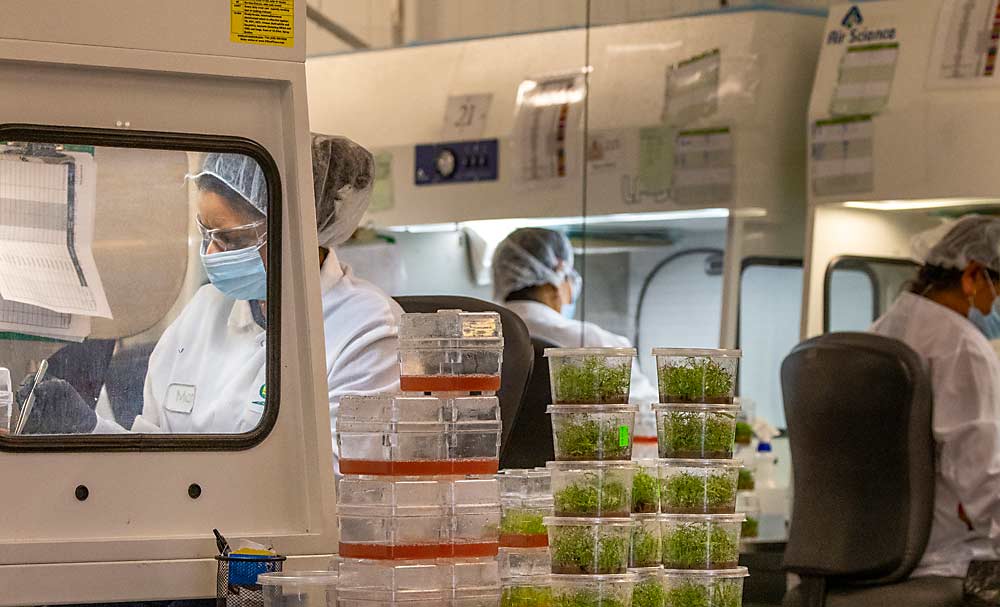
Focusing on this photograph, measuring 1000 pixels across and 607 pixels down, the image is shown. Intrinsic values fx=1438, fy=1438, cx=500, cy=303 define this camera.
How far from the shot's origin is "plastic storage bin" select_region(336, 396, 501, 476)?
1972 mm

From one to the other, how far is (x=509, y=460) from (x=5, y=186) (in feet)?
5.25

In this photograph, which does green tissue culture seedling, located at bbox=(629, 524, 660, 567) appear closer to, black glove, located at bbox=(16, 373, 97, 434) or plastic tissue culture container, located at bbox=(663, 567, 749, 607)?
plastic tissue culture container, located at bbox=(663, 567, 749, 607)

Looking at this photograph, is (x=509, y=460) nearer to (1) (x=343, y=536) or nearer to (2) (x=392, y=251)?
(1) (x=343, y=536)

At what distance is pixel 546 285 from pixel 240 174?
308 centimetres

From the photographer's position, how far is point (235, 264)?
2162 millimetres

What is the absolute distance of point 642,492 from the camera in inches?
82.9

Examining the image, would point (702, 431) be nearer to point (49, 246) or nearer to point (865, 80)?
point (49, 246)

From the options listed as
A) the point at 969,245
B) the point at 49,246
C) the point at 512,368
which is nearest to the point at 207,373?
the point at 49,246

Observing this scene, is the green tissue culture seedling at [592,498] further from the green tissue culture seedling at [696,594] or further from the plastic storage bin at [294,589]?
the plastic storage bin at [294,589]

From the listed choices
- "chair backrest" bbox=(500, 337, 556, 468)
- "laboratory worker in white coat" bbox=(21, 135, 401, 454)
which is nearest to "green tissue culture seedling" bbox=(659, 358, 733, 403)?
"laboratory worker in white coat" bbox=(21, 135, 401, 454)

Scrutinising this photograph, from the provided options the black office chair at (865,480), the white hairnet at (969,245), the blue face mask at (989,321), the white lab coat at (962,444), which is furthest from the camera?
the blue face mask at (989,321)

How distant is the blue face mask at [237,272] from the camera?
2.15 metres

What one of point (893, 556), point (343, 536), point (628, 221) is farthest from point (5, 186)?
point (628, 221)

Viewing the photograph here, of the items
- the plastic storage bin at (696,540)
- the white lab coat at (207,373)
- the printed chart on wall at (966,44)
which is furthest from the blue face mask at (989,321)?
the white lab coat at (207,373)
